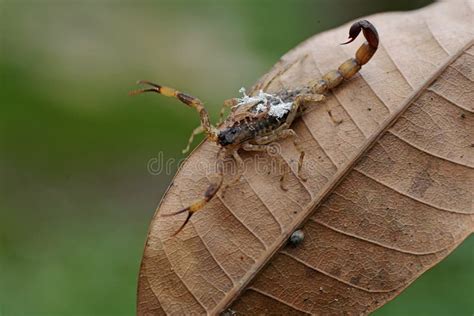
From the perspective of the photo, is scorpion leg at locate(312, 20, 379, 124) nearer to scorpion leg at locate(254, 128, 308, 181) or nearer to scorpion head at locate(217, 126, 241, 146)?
scorpion leg at locate(254, 128, 308, 181)

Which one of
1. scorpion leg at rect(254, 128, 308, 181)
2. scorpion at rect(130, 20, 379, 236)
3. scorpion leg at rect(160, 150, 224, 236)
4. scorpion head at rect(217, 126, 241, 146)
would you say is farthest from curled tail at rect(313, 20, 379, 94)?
scorpion leg at rect(160, 150, 224, 236)

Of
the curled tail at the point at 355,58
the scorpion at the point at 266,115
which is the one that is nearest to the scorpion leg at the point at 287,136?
the scorpion at the point at 266,115

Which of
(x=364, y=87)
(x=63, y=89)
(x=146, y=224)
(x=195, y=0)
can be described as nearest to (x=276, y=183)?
(x=364, y=87)

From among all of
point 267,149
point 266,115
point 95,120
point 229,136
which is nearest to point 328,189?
point 267,149

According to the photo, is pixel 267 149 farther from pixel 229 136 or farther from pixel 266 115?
pixel 266 115

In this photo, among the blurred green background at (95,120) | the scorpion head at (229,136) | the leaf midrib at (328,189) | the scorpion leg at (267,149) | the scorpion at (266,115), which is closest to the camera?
the leaf midrib at (328,189)

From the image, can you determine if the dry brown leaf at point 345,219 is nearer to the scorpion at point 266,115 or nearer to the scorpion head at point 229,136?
the scorpion at point 266,115
